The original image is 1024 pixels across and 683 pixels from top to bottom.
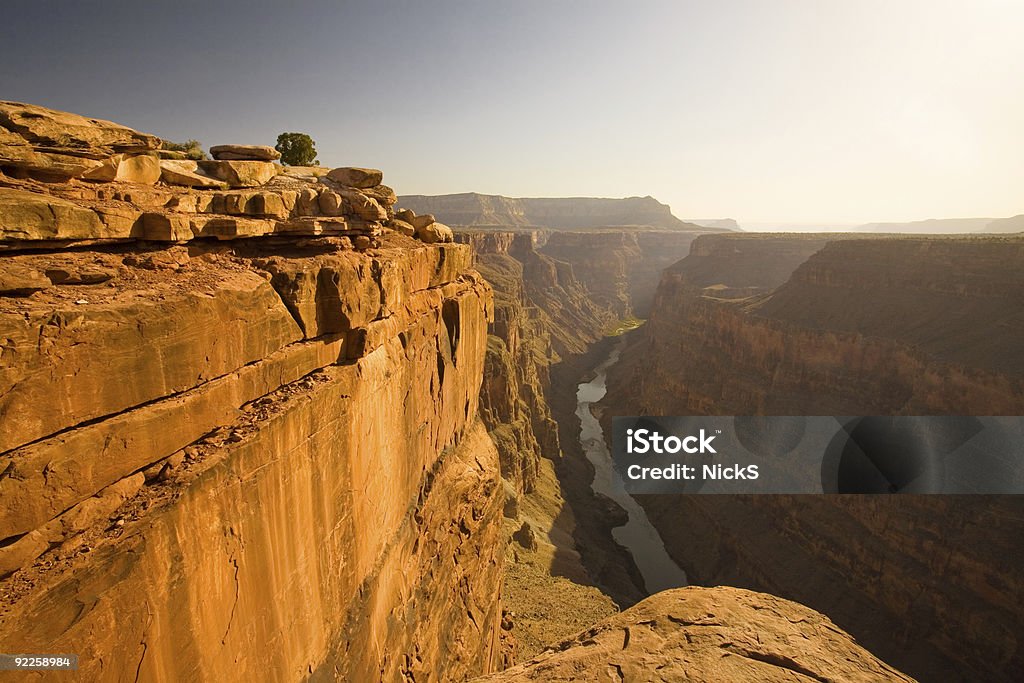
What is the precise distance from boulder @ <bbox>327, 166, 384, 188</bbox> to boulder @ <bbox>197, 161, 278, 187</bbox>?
2338 mm

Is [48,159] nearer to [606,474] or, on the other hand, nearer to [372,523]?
[372,523]

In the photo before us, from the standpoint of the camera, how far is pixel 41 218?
4844mm

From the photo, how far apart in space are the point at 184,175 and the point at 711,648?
10.2 meters

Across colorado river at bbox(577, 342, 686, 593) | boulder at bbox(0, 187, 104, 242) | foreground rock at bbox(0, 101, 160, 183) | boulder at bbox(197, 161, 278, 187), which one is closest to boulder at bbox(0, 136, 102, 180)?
foreground rock at bbox(0, 101, 160, 183)

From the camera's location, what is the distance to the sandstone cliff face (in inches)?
153

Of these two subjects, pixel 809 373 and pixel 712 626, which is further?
pixel 809 373

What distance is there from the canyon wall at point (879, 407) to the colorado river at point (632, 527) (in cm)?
97

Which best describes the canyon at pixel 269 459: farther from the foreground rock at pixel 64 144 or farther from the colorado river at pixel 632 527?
the colorado river at pixel 632 527

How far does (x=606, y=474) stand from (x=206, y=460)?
4305cm

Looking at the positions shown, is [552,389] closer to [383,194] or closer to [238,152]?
[383,194]

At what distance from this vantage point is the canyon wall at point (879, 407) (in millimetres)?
24469

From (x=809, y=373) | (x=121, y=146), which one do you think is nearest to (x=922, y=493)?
(x=809, y=373)

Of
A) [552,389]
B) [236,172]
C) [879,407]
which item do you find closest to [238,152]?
[236,172]

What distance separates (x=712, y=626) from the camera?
7.10m
